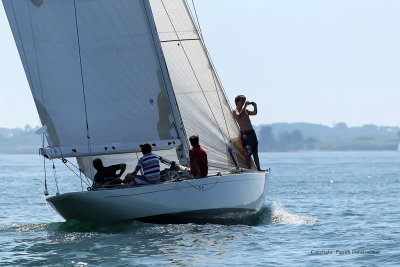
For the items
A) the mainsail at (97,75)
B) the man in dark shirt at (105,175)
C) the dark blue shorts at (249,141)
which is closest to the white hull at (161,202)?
the man in dark shirt at (105,175)

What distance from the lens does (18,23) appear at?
20375mm

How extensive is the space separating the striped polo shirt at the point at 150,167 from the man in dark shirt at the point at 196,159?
0.89 metres

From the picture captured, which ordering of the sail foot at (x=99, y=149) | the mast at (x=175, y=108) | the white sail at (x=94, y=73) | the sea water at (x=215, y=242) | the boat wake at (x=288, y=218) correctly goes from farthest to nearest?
the boat wake at (x=288, y=218), the mast at (x=175, y=108), the white sail at (x=94, y=73), the sail foot at (x=99, y=149), the sea water at (x=215, y=242)

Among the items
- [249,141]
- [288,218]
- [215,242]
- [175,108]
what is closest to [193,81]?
[175,108]

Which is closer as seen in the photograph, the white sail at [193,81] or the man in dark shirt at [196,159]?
the man in dark shirt at [196,159]

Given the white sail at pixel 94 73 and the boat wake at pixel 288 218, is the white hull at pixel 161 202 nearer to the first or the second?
the white sail at pixel 94 73

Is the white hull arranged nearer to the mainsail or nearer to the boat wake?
the mainsail

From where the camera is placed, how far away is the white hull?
757 inches

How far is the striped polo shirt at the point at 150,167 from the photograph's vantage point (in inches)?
786

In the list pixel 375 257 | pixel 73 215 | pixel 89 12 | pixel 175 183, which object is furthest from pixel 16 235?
pixel 375 257

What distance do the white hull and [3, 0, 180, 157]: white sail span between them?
4.12ft

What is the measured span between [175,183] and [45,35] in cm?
418

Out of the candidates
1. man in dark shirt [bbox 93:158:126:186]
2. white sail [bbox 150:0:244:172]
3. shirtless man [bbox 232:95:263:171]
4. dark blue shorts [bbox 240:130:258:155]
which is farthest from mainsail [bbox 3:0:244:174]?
dark blue shorts [bbox 240:130:258:155]

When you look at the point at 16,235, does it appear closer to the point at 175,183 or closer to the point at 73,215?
the point at 73,215
